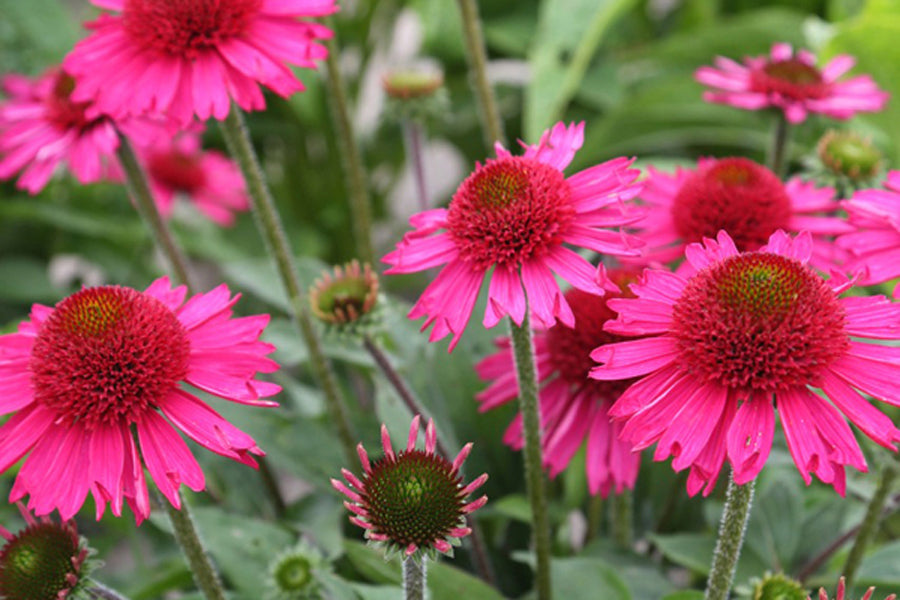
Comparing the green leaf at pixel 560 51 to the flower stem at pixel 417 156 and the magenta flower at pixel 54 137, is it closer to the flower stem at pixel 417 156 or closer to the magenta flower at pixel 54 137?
the flower stem at pixel 417 156

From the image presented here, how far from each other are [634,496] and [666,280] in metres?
0.40

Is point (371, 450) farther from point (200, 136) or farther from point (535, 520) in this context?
point (200, 136)

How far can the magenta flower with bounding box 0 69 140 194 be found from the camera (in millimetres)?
760

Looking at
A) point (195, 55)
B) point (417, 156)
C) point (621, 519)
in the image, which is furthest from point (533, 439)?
point (417, 156)

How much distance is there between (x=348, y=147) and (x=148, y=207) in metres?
0.19

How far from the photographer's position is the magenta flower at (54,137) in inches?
29.9

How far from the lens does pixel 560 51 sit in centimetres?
124

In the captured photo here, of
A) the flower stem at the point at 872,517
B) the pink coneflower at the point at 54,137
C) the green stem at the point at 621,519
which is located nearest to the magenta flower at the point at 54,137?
the pink coneflower at the point at 54,137

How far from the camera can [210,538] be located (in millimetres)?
Result: 702

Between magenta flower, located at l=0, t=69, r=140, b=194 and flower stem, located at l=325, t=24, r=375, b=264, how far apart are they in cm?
16

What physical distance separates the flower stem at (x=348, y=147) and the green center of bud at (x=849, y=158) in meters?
0.38

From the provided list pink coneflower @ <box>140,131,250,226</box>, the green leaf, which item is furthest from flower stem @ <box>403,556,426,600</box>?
pink coneflower @ <box>140,131,250,226</box>

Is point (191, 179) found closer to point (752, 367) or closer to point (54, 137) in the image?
point (54, 137)

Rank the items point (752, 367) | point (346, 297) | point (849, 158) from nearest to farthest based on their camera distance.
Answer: point (752, 367)
point (346, 297)
point (849, 158)
